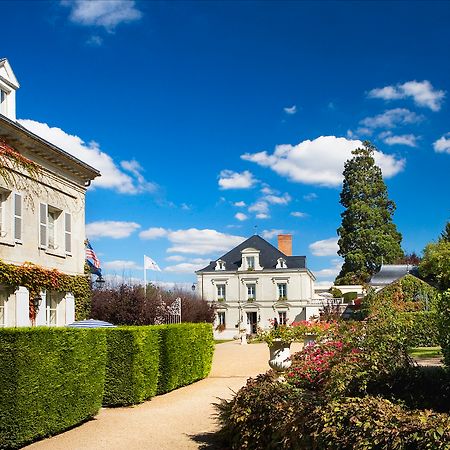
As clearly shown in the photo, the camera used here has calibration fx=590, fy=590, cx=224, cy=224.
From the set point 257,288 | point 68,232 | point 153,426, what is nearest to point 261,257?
point 257,288

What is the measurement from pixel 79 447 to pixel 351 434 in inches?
185

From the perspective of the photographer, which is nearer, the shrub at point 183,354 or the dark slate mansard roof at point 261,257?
the shrub at point 183,354

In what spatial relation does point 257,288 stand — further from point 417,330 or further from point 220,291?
point 417,330

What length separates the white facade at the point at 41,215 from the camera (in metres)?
15.0

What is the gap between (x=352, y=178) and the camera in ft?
174

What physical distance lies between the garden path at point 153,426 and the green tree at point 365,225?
124ft

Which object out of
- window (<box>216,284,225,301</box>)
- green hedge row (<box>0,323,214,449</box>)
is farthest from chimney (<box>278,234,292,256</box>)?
green hedge row (<box>0,323,214,449</box>)

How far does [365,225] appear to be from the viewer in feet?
167

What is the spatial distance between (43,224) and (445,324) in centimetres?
1288

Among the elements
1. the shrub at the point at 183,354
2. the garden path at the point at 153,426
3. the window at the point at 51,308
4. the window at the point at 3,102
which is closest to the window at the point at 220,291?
the shrub at the point at 183,354

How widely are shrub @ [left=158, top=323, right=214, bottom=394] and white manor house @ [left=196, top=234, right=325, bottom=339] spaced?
36.3m

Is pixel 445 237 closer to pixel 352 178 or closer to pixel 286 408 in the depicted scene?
pixel 352 178

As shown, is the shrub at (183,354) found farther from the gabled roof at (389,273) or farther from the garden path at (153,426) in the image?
the gabled roof at (389,273)

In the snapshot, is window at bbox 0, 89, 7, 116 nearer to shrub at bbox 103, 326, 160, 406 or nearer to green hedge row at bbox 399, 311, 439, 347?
shrub at bbox 103, 326, 160, 406
